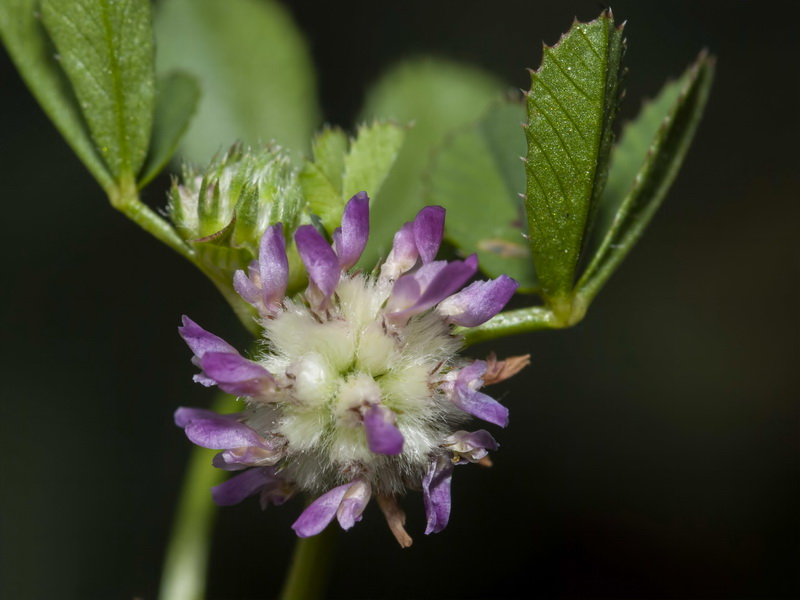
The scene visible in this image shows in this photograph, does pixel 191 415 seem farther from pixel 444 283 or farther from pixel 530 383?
pixel 530 383

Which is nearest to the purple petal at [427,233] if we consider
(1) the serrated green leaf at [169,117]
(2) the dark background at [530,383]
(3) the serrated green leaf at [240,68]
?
(1) the serrated green leaf at [169,117]

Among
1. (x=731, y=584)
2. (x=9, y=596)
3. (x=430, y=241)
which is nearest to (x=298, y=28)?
(x=430, y=241)

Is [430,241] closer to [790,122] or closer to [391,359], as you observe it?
[391,359]

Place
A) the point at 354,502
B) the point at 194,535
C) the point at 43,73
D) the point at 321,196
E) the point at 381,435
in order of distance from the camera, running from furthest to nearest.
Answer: the point at 194,535
the point at 43,73
the point at 321,196
the point at 354,502
the point at 381,435

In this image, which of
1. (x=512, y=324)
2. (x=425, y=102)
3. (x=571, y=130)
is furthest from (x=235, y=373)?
(x=425, y=102)

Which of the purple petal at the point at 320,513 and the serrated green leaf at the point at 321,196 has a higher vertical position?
the serrated green leaf at the point at 321,196

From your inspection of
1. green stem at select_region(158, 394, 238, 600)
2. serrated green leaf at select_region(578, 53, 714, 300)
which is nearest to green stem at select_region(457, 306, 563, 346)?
serrated green leaf at select_region(578, 53, 714, 300)

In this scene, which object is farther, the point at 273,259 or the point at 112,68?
the point at 112,68

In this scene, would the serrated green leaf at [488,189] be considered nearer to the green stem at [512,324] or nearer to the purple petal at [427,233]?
the green stem at [512,324]
